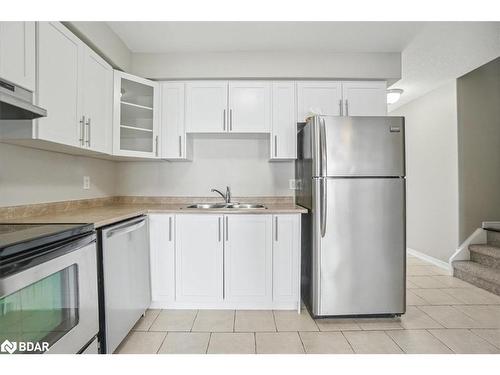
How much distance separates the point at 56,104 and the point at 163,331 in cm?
170

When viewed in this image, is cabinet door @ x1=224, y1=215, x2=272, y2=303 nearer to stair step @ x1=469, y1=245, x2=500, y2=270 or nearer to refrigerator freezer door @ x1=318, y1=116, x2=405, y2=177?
refrigerator freezer door @ x1=318, y1=116, x2=405, y2=177

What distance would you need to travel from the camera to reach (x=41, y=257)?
1152mm

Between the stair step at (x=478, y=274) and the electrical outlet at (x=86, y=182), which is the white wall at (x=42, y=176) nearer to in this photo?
the electrical outlet at (x=86, y=182)

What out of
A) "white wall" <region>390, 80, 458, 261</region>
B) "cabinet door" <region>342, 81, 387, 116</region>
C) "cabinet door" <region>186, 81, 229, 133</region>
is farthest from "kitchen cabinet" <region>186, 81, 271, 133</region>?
"white wall" <region>390, 80, 458, 261</region>

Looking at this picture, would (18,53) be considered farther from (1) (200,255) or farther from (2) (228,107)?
(1) (200,255)

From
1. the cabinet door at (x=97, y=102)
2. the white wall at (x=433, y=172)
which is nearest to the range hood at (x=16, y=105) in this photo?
the cabinet door at (x=97, y=102)

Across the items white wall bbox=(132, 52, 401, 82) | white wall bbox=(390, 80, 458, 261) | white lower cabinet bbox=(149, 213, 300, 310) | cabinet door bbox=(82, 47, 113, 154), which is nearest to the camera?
cabinet door bbox=(82, 47, 113, 154)

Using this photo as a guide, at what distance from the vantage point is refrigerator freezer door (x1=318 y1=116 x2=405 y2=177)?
7.13 ft

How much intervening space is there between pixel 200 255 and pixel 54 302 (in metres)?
1.23

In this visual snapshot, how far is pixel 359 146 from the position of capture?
2176 mm

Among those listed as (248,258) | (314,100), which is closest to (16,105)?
(248,258)

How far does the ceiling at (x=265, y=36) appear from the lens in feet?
7.50

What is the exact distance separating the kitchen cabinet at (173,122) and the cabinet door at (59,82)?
35.5 inches

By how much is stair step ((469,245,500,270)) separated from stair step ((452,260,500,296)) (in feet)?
0.17
